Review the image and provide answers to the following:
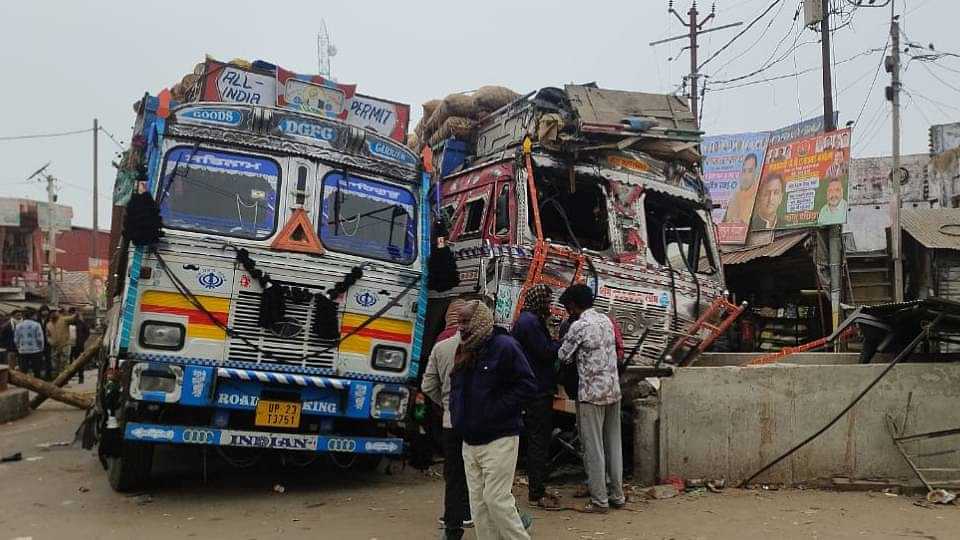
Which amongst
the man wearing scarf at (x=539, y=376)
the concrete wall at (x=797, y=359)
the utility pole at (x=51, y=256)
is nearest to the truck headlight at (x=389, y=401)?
the man wearing scarf at (x=539, y=376)

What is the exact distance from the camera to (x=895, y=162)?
54.3ft

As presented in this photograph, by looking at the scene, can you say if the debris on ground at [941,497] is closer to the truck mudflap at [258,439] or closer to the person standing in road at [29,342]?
the truck mudflap at [258,439]

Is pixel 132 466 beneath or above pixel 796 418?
beneath

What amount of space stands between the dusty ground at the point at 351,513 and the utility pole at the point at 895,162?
11392 millimetres

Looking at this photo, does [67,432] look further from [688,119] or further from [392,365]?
[688,119]

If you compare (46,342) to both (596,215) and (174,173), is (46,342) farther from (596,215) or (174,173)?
(596,215)

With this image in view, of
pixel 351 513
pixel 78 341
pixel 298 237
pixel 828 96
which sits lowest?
pixel 351 513

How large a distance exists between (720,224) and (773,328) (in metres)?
3.08

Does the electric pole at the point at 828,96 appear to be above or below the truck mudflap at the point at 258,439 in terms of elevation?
above

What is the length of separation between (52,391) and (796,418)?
9937 millimetres

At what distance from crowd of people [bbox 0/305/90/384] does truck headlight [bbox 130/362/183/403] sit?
1165cm

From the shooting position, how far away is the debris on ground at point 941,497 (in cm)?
536

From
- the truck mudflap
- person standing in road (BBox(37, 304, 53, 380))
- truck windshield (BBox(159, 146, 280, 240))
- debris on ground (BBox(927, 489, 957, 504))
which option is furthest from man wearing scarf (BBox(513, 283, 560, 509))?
person standing in road (BBox(37, 304, 53, 380))

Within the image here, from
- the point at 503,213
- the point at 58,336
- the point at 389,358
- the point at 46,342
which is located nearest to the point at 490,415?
the point at 389,358
